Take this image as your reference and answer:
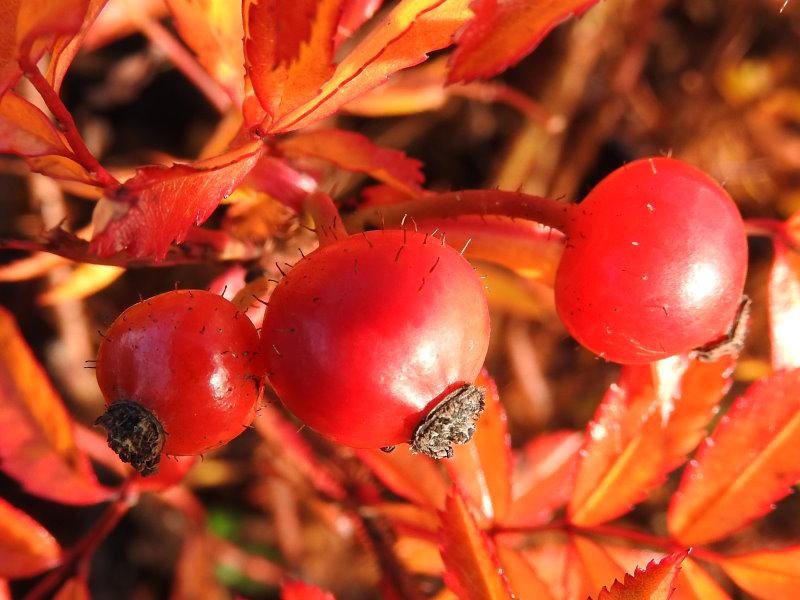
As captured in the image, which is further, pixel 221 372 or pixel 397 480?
pixel 397 480

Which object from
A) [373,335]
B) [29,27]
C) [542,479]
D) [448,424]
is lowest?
[542,479]

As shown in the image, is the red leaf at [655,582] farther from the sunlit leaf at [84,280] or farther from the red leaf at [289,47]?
the sunlit leaf at [84,280]

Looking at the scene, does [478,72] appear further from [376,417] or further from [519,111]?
[519,111]

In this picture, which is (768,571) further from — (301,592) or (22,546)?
(22,546)

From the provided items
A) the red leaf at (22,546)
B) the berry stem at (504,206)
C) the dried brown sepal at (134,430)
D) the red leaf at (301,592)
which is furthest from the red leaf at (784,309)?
the red leaf at (22,546)

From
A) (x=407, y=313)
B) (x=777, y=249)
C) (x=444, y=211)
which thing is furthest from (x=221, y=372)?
(x=777, y=249)

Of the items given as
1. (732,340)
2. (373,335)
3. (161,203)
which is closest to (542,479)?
(732,340)
